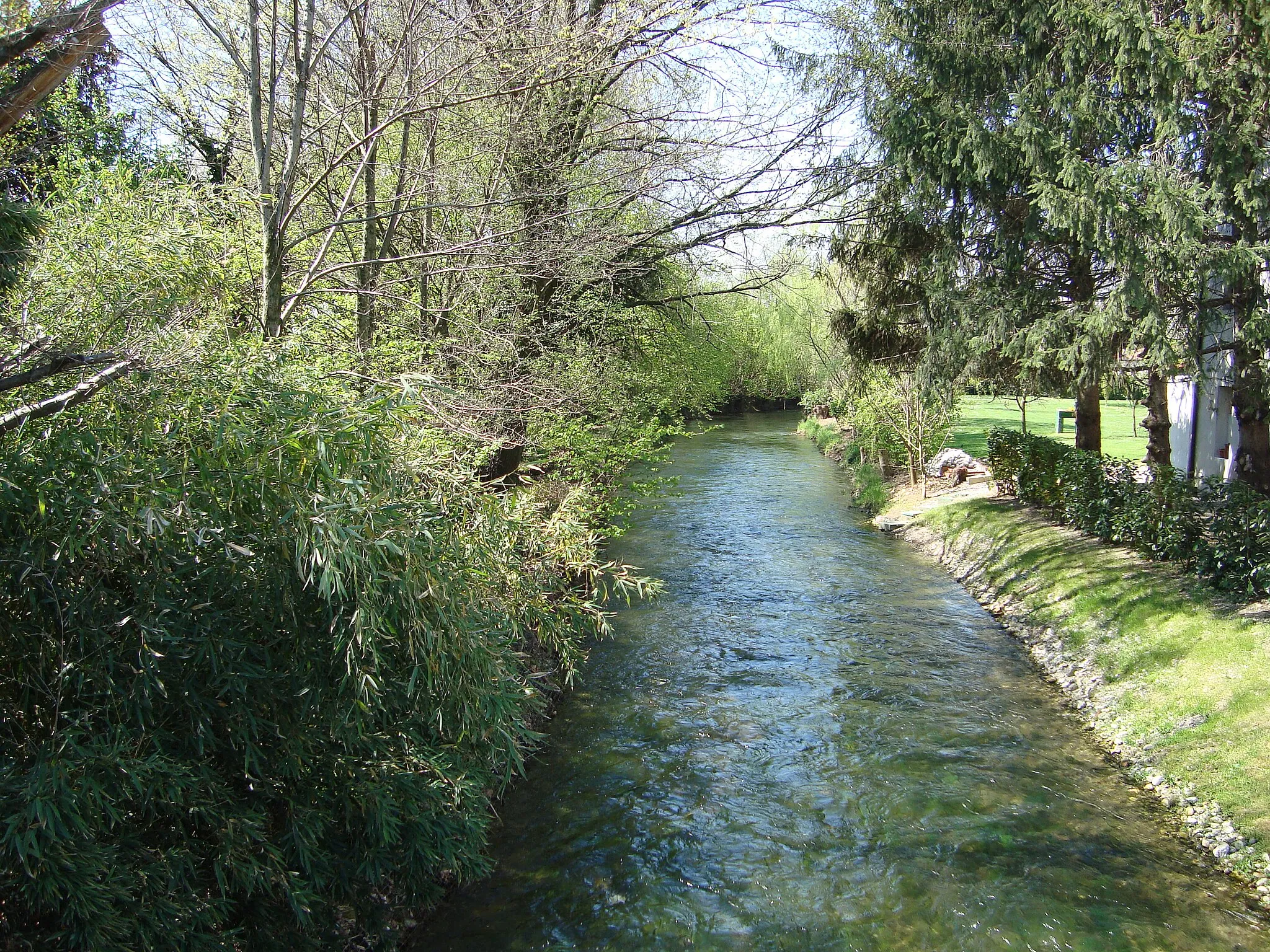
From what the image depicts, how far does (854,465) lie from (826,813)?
70.4 ft

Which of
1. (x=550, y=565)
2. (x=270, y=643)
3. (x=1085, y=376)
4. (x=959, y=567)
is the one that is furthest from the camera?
(x=959, y=567)

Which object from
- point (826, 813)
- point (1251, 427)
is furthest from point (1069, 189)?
point (826, 813)

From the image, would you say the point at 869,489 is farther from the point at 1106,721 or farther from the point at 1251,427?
the point at 1106,721

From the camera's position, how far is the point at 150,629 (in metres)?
3.84

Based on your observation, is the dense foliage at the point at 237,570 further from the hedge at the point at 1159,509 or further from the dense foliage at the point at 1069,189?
the hedge at the point at 1159,509

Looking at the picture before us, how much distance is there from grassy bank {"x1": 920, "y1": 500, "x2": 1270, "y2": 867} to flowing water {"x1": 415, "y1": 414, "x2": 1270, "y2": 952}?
56 centimetres

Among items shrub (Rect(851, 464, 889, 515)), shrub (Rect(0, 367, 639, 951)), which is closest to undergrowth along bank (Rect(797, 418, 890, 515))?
shrub (Rect(851, 464, 889, 515))

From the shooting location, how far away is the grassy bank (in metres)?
7.30

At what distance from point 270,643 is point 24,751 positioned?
112cm

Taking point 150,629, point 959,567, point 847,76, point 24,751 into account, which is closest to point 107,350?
point 150,629

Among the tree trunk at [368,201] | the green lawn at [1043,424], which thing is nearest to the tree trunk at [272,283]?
the tree trunk at [368,201]

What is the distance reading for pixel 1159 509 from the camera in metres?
11.6

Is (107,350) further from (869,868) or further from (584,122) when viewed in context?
(584,122)

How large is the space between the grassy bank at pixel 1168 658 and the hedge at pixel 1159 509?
1.04ft
